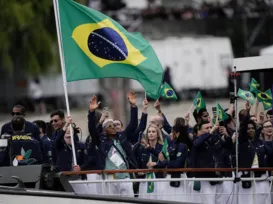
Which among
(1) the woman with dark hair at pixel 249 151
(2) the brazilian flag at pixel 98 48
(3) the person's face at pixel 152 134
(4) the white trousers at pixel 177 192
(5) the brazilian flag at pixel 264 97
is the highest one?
(2) the brazilian flag at pixel 98 48

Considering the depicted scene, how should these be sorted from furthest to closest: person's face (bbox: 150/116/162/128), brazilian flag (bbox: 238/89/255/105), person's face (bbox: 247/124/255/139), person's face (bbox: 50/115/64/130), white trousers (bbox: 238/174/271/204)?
person's face (bbox: 50/115/64/130), person's face (bbox: 150/116/162/128), person's face (bbox: 247/124/255/139), brazilian flag (bbox: 238/89/255/105), white trousers (bbox: 238/174/271/204)

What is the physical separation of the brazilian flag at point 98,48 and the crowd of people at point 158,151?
0.38m

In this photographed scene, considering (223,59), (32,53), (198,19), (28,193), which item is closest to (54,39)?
(32,53)

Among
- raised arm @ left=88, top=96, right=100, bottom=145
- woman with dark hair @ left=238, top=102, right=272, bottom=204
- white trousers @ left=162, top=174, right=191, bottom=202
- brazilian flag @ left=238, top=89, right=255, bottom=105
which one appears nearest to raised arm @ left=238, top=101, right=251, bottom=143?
woman with dark hair @ left=238, top=102, right=272, bottom=204

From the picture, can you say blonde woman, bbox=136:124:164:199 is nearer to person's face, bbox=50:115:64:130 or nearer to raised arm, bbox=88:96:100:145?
raised arm, bbox=88:96:100:145

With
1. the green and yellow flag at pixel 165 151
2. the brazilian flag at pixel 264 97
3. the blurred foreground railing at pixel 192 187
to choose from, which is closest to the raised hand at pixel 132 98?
the green and yellow flag at pixel 165 151

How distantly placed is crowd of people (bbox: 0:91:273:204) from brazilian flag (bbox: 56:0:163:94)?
14.9 inches

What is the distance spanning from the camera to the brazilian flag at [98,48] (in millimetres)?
13492

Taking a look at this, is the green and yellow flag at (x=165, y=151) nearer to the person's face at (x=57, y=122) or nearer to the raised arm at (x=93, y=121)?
the raised arm at (x=93, y=121)

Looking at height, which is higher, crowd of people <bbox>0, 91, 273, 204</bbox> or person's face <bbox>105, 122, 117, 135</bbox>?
person's face <bbox>105, 122, 117, 135</bbox>

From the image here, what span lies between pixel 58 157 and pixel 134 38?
5.78 feet

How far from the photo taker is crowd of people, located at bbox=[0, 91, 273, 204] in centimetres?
A: 1266

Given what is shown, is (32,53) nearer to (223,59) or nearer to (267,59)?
(223,59)

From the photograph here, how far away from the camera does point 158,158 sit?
43.7ft
